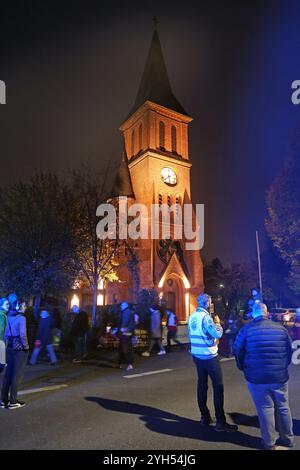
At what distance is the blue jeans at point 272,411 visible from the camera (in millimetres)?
4359

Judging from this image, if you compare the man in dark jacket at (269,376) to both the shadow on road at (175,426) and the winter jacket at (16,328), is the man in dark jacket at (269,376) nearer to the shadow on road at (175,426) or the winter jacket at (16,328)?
the shadow on road at (175,426)

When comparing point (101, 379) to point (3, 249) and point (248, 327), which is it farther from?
point (3, 249)

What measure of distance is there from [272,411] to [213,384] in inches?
40.1

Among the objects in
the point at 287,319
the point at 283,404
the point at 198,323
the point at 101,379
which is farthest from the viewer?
the point at 287,319

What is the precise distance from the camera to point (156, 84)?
45.6 m

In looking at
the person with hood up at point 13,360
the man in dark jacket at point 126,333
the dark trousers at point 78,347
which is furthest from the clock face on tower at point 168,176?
the person with hood up at point 13,360

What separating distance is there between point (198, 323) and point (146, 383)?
12.4 feet

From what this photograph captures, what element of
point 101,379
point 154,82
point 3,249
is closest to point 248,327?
point 101,379

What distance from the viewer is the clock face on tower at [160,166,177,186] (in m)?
40.3

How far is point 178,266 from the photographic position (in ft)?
122

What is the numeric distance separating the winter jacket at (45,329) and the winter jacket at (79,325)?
76 cm

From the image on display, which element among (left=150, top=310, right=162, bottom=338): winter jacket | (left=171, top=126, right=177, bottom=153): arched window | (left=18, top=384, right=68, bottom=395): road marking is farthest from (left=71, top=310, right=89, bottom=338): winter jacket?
(left=171, top=126, right=177, bottom=153): arched window

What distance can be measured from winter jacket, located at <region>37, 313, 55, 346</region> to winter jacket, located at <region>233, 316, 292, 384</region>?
7.96m

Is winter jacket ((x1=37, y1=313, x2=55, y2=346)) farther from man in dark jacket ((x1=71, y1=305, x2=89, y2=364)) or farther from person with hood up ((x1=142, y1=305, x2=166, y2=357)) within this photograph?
person with hood up ((x1=142, y1=305, x2=166, y2=357))
